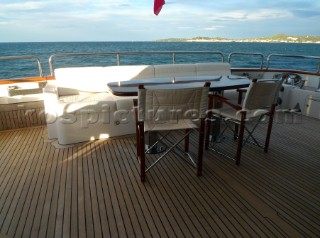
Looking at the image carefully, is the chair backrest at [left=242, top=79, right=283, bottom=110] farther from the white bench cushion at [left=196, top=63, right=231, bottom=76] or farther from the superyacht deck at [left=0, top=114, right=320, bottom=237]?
the white bench cushion at [left=196, top=63, right=231, bottom=76]

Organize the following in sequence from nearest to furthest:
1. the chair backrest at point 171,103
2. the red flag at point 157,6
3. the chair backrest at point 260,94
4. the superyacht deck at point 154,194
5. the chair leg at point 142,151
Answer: the superyacht deck at point 154,194 < the chair backrest at point 171,103 < the chair leg at point 142,151 < the chair backrest at point 260,94 < the red flag at point 157,6

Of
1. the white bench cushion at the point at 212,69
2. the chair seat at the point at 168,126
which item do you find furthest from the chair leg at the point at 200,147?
the white bench cushion at the point at 212,69

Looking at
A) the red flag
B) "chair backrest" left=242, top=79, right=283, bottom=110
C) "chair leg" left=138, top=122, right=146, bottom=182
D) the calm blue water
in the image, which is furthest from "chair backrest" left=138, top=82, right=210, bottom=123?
the calm blue water

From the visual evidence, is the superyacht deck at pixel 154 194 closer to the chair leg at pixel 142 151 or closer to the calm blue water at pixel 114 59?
the chair leg at pixel 142 151

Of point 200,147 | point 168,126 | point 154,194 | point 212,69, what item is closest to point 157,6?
point 212,69

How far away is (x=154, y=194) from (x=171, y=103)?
0.75m

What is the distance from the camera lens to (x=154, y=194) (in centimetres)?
180

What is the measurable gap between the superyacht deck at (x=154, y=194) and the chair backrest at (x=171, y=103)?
2.03ft

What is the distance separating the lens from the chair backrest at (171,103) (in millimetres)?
1650

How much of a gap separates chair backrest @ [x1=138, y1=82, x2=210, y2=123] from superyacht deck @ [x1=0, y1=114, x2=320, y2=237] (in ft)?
2.03

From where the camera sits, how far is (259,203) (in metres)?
1.70

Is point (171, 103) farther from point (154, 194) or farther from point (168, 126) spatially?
point (154, 194)

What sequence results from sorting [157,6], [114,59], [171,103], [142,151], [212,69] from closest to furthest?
1. [171,103]
2. [142,151]
3. [157,6]
4. [212,69]
5. [114,59]

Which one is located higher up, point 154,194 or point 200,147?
point 200,147
